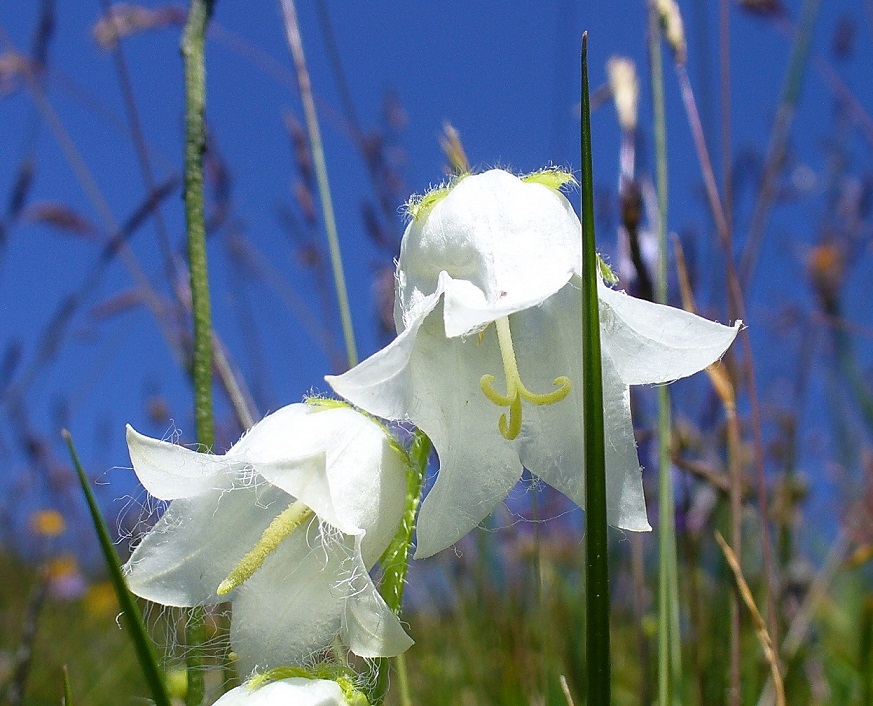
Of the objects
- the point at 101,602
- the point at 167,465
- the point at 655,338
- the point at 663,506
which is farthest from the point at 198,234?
the point at 101,602

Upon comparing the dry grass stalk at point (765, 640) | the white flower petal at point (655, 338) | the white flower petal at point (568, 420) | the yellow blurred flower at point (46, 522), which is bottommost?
the yellow blurred flower at point (46, 522)

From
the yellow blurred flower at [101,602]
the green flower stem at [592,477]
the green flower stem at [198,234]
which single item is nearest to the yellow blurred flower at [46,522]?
the yellow blurred flower at [101,602]

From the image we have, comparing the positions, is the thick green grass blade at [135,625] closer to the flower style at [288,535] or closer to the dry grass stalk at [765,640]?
the flower style at [288,535]

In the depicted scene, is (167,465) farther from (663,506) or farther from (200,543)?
(663,506)

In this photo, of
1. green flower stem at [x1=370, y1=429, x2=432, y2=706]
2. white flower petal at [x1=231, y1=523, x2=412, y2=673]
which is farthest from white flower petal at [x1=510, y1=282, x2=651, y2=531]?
white flower petal at [x1=231, y1=523, x2=412, y2=673]

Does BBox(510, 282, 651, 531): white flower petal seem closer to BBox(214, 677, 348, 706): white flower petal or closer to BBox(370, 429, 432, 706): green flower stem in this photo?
BBox(370, 429, 432, 706): green flower stem

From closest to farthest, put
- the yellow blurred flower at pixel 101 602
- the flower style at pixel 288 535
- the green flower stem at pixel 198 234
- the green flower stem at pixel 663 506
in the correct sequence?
the flower style at pixel 288 535 < the green flower stem at pixel 198 234 < the green flower stem at pixel 663 506 < the yellow blurred flower at pixel 101 602
